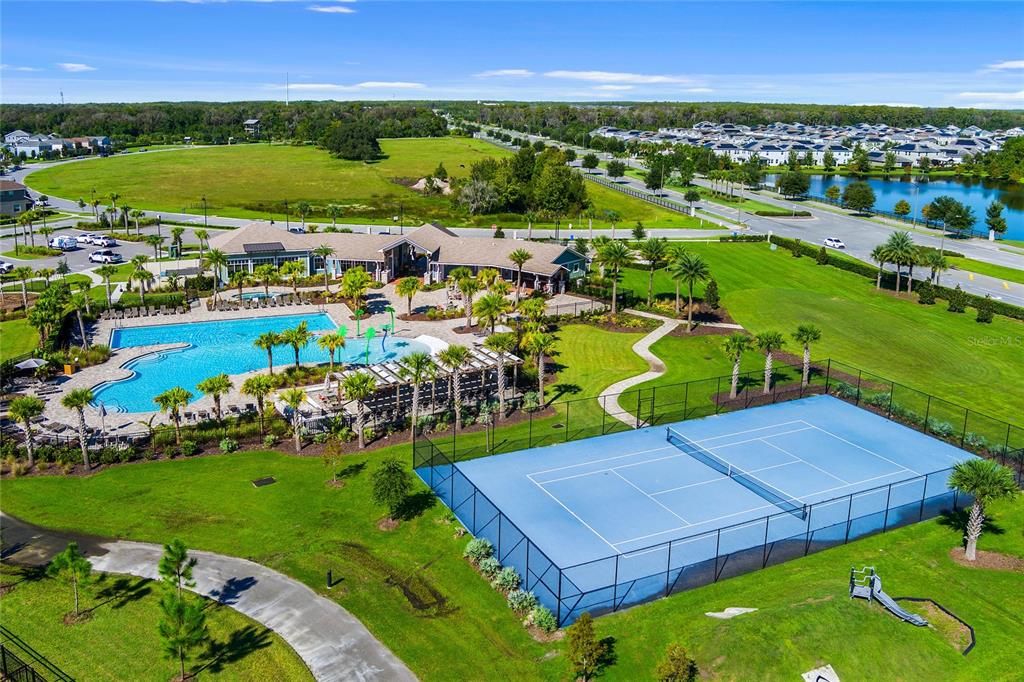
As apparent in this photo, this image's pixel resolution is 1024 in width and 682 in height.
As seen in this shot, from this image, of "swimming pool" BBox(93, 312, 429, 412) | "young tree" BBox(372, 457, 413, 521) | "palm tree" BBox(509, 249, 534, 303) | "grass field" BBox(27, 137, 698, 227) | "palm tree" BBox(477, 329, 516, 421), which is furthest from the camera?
"grass field" BBox(27, 137, 698, 227)

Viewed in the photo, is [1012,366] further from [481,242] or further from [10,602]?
[10,602]

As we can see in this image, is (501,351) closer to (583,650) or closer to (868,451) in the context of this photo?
(868,451)

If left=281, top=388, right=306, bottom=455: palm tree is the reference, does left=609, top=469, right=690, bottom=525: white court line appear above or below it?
below

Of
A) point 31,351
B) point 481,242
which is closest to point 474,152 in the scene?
point 481,242

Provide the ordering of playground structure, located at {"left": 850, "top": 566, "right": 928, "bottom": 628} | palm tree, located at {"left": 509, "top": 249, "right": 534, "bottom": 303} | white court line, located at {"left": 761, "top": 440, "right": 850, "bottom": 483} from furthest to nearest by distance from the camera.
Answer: palm tree, located at {"left": 509, "top": 249, "right": 534, "bottom": 303} < white court line, located at {"left": 761, "top": 440, "right": 850, "bottom": 483} < playground structure, located at {"left": 850, "top": 566, "right": 928, "bottom": 628}

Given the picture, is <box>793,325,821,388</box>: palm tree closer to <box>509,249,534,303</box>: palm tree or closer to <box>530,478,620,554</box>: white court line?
<box>530,478,620,554</box>: white court line

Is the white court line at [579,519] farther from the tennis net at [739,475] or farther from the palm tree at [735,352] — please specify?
the palm tree at [735,352]

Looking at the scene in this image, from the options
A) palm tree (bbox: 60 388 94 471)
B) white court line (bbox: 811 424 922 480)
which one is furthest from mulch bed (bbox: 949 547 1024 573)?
palm tree (bbox: 60 388 94 471)

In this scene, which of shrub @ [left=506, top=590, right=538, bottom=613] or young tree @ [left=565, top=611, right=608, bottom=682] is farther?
shrub @ [left=506, top=590, right=538, bottom=613]

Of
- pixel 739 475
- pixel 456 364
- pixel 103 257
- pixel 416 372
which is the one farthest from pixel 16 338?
pixel 739 475
